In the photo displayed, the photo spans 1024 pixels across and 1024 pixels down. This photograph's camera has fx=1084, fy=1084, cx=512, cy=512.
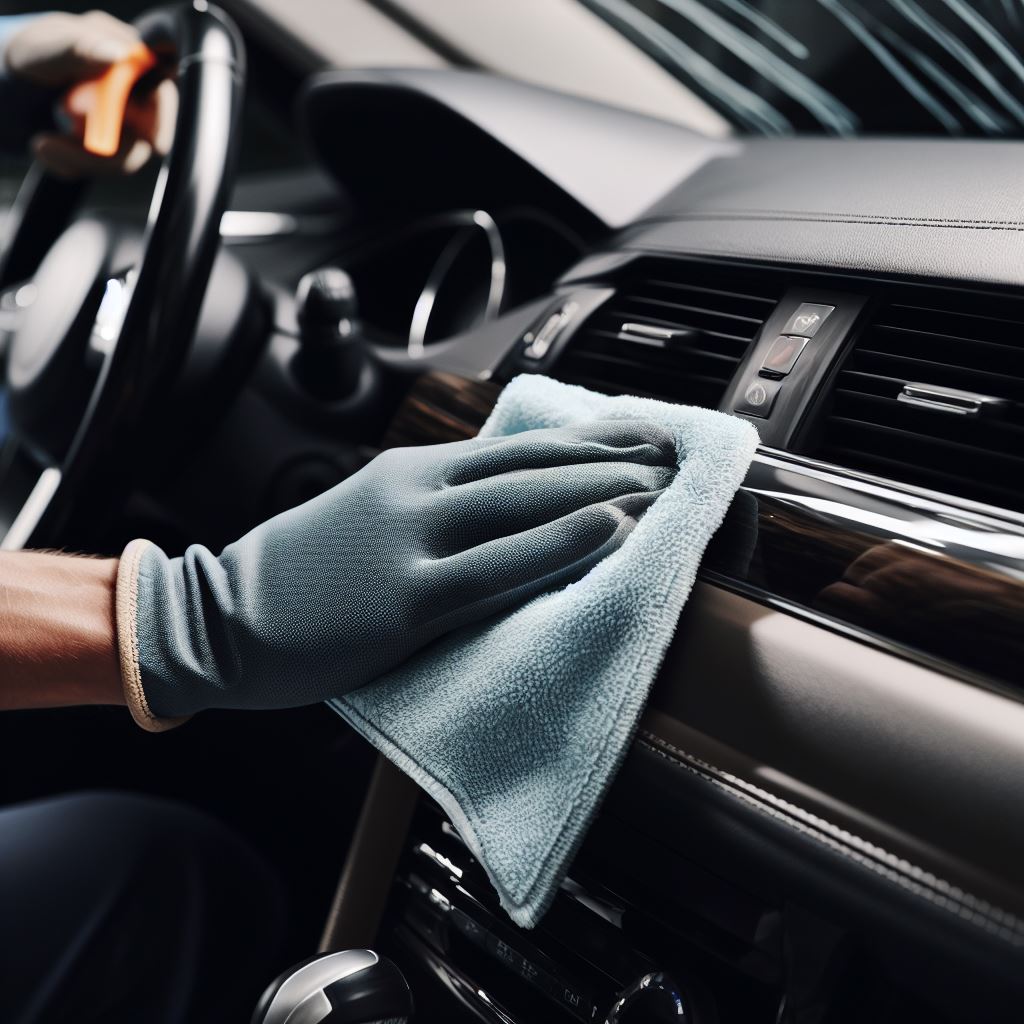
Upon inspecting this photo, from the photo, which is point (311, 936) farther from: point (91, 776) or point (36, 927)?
point (91, 776)

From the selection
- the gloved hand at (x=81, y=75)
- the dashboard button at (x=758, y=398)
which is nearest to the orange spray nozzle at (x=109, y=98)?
the gloved hand at (x=81, y=75)

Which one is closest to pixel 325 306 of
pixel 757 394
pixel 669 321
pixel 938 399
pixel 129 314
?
pixel 129 314

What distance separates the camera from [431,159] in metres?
1.26

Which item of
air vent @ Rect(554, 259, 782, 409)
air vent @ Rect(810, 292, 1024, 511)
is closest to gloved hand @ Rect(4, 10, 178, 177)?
air vent @ Rect(554, 259, 782, 409)

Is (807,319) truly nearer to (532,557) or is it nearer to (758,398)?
(758,398)

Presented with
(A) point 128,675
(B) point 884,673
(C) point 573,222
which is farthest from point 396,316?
(B) point 884,673

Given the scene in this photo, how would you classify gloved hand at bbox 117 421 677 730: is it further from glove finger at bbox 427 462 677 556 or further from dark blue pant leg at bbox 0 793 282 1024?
dark blue pant leg at bbox 0 793 282 1024

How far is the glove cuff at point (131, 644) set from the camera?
569 mm

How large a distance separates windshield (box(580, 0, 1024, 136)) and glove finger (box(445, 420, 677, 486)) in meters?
0.81

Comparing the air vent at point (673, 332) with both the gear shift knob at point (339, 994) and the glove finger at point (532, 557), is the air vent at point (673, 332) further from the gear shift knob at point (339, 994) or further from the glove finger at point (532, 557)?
the gear shift knob at point (339, 994)

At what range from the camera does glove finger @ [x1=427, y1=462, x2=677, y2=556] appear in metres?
0.56

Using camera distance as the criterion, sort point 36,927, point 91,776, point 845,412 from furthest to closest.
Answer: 1. point 91,776
2. point 36,927
3. point 845,412

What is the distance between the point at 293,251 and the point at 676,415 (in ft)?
3.00

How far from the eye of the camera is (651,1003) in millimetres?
537
